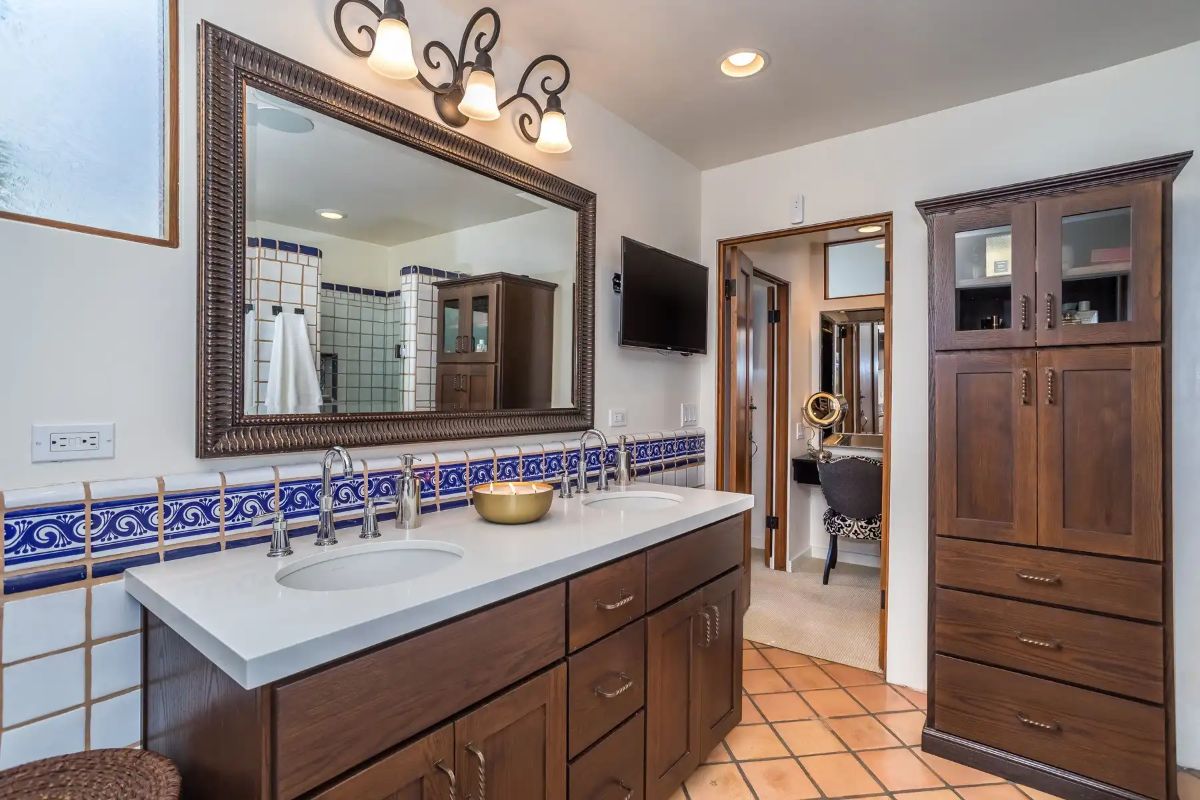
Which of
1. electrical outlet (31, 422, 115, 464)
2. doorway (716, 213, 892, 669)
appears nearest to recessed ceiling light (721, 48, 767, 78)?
doorway (716, 213, 892, 669)

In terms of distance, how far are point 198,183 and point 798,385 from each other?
12.0 ft

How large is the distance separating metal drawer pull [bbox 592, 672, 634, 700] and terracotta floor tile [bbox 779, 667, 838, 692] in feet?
4.27

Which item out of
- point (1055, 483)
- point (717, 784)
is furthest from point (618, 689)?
point (1055, 483)

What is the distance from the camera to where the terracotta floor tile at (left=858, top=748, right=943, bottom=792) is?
6.14ft

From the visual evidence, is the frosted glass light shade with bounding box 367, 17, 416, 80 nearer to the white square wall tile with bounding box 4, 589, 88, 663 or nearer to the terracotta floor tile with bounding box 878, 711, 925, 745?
the white square wall tile with bounding box 4, 589, 88, 663

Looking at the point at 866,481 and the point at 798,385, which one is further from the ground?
the point at 798,385

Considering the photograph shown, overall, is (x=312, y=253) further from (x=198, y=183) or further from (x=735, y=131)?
(x=735, y=131)

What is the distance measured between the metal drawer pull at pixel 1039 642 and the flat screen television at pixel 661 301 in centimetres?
161

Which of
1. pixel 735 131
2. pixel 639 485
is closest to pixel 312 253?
pixel 639 485

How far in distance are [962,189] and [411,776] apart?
2648mm

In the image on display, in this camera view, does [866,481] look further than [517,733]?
Yes

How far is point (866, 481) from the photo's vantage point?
3.46 metres

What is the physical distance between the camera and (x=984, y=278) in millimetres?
1988

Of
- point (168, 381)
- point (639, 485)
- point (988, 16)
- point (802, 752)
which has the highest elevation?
point (988, 16)
